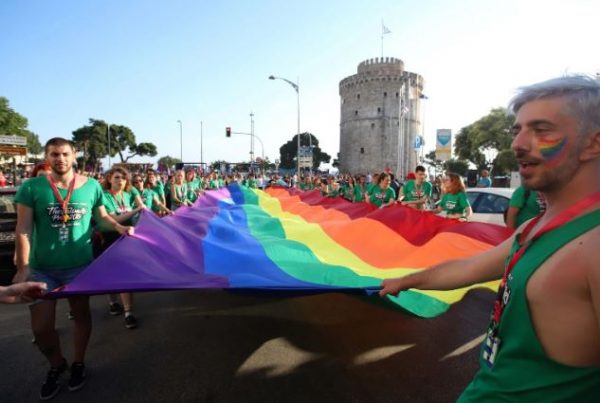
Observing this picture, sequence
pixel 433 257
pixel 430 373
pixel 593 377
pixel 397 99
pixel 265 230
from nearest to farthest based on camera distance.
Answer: pixel 593 377 < pixel 430 373 < pixel 433 257 < pixel 265 230 < pixel 397 99

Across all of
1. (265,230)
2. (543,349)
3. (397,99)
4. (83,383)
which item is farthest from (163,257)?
(397,99)

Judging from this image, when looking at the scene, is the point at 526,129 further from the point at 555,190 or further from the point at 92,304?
the point at 92,304

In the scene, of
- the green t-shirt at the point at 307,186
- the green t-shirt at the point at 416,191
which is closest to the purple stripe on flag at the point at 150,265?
the green t-shirt at the point at 416,191

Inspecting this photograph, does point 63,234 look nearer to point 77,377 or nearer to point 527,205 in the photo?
point 77,377

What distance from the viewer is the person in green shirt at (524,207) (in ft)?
13.9

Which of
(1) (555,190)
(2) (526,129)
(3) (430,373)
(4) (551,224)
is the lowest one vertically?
(3) (430,373)

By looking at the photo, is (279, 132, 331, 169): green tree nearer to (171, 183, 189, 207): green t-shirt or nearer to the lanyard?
(171, 183, 189, 207): green t-shirt

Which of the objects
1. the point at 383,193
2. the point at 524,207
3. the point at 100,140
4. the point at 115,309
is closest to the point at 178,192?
the point at 115,309

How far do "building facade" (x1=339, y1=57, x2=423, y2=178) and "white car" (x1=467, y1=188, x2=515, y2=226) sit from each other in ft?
154

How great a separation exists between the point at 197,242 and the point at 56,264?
4.71 feet

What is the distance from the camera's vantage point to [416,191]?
27.5ft

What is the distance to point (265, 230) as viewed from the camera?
5.49 m

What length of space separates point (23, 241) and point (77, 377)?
124cm

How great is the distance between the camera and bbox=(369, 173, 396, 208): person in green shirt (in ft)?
29.8
